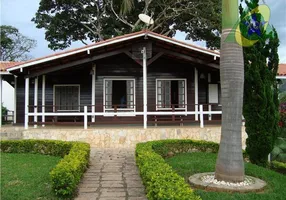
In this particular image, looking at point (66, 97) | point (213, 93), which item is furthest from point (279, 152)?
point (66, 97)

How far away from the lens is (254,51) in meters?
8.36

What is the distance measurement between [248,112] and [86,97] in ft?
28.3

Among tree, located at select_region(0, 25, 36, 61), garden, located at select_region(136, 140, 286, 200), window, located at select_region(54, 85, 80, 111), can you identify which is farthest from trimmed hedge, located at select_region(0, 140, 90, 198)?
tree, located at select_region(0, 25, 36, 61)

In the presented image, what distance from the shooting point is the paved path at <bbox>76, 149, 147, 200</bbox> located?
5.63 m

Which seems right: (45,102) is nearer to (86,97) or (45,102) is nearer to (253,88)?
(86,97)

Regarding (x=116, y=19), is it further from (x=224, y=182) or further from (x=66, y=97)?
(x=224, y=182)

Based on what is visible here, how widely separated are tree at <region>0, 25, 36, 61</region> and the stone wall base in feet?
95.9

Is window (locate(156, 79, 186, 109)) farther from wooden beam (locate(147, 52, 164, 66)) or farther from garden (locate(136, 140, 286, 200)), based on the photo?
garden (locate(136, 140, 286, 200))

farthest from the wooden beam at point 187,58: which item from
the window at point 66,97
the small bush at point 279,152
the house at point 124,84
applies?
the window at point 66,97

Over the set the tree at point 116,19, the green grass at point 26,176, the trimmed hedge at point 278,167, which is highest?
the tree at point 116,19

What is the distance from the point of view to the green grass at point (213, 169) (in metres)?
5.39

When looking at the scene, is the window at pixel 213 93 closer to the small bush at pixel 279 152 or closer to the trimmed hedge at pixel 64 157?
the small bush at pixel 279 152

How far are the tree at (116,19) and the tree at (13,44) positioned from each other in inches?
492

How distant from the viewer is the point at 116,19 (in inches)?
1034
